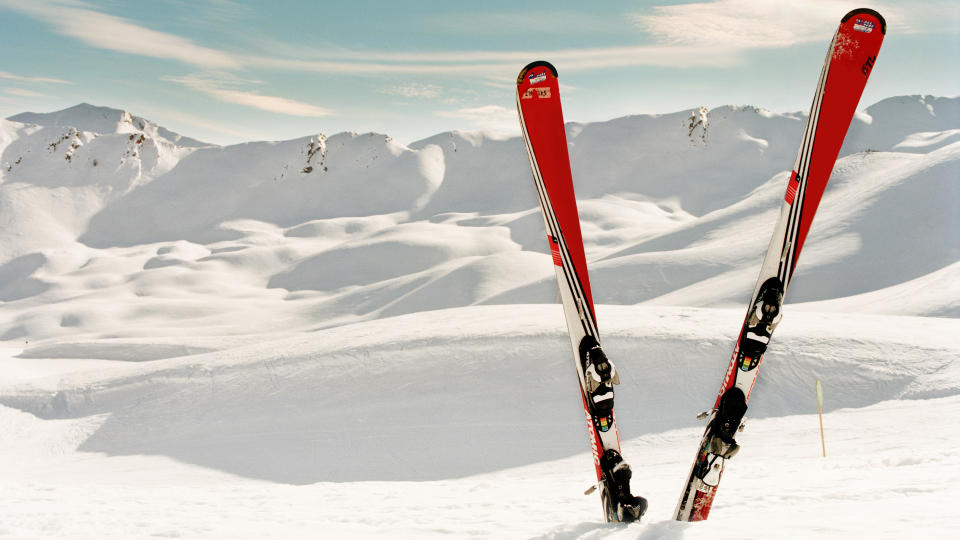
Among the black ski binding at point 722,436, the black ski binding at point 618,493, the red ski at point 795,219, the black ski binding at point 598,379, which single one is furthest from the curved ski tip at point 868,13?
the black ski binding at point 618,493

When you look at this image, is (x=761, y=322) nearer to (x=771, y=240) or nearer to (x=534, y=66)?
(x=771, y=240)

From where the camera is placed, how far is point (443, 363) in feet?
52.6

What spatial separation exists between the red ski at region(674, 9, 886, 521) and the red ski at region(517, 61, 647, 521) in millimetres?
900

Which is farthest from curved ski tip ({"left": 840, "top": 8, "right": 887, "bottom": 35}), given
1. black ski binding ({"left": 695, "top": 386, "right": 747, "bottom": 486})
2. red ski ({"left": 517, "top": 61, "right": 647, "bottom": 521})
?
black ski binding ({"left": 695, "top": 386, "right": 747, "bottom": 486})

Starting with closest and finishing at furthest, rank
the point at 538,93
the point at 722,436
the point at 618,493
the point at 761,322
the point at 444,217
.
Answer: the point at 722,436
the point at 761,322
the point at 618,493
the point at 538,93
the point at 444,217

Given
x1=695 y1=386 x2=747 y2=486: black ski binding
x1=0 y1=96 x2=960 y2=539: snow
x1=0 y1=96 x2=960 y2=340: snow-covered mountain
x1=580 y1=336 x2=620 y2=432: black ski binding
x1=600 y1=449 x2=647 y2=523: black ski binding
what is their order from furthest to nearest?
x1=0 y1=96 x2=960 y2=340: snow-covered mountain
x1=0 y1=96 x2=960 y2=539: snow
x1=580 y1=336 x2=620 y2=432: black ski binding
x1=600 y1=449 x2=647 y2=523: black ski binding
x1=695 y1=386 x2=747 y2=486: black ski binding

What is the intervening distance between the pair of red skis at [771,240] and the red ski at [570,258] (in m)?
0.01

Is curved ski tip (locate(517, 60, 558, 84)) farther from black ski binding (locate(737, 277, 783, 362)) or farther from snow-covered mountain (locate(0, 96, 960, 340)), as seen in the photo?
snow-covered mountain (locate(0, 96, 960, 340))

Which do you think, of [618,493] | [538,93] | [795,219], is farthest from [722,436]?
[538,93]

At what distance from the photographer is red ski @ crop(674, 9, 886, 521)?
6.72 metres

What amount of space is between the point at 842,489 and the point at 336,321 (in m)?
36.4

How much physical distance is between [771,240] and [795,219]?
388mm

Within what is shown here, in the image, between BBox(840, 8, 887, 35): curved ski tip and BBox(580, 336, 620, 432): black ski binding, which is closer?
BBox(840, 8, 887, 35): curved ski tip

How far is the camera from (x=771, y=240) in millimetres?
6707
